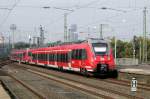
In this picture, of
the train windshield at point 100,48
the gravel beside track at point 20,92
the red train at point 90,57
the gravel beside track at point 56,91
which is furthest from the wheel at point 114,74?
the gravel beside track at point 20,92

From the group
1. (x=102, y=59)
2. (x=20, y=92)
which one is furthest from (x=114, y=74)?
(x=20, y=92)

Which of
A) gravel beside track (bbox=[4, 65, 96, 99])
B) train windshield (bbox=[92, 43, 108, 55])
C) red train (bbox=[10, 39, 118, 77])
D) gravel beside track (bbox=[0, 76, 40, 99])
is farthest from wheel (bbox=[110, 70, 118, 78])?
gravel beside track (bbox=[0, 76, 40, 99])

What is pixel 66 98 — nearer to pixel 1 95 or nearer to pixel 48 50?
pixel 1 95

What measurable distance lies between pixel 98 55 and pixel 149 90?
12.6 meters

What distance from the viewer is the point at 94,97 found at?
20.9m

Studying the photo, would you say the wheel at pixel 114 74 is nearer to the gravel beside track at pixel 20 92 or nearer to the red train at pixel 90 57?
the red train at pixel 90 57

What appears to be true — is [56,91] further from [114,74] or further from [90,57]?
[114,74]

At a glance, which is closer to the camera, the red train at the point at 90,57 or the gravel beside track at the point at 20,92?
the gravel beside track at the point at 20,92

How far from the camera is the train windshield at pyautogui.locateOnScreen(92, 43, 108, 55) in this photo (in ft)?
121

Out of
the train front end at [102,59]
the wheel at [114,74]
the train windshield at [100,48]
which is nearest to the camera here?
the train front end at [102,59]

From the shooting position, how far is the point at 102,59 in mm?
36500

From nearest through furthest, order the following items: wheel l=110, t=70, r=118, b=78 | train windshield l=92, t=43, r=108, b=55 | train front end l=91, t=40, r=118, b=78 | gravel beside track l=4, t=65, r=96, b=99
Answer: gravel beside track l=4, t=65, r=96, b=99, train front end l=91, t=40, r=118, b=78, train windshield l=92, t=43, r=108, b=55, wheel l=110, t=70, r=118, b=78

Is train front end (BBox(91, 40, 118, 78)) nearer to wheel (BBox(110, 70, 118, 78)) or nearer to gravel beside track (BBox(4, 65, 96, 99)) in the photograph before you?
wheel (BBox(110, 70, 118, 78))

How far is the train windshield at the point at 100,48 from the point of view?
36.8 m
